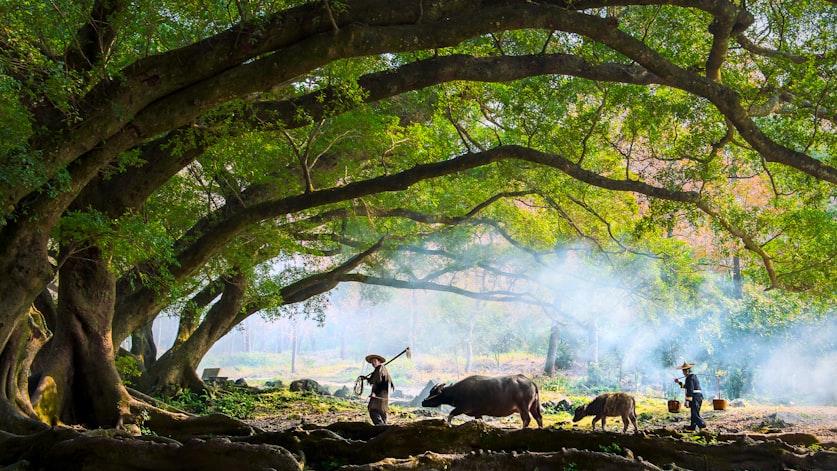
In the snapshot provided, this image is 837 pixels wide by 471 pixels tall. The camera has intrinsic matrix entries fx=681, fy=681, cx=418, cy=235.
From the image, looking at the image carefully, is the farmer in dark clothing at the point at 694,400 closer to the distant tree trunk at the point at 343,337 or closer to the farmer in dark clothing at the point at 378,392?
the farmer in dark clothing at the point at 378,392

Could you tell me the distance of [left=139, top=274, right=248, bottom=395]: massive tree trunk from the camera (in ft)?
50.7

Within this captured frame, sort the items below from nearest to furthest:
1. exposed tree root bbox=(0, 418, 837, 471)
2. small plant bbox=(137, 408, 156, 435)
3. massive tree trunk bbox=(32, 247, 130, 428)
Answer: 1. exposed tree root bbox=(0, 418, 837, 471)
2. small plant bbox=(137, 408, 156, 435)
3. massive tree trunk bbox=(32, 247, 130, 428)

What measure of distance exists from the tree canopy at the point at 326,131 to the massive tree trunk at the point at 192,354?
336 mm

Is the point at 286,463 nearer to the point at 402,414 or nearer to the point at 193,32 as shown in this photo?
the point at 193,32

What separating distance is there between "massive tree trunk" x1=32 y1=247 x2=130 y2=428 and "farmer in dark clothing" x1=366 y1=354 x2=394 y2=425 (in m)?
3.99

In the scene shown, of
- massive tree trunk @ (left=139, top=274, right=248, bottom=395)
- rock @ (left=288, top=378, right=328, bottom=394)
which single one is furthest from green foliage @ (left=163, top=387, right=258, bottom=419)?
rock @ (left=288, top=378, right=328, bottom=394)

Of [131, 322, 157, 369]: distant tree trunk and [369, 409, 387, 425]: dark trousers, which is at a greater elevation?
[131, 322, 157, 369]: distant tree trunk

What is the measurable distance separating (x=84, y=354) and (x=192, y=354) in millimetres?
6890

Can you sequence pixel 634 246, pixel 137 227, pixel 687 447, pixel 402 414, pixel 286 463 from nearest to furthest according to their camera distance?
1. pixel 286 463
2. pixel 687 447
3. pixel 137 227
4. pixel 402 414
5. pixel 634 246

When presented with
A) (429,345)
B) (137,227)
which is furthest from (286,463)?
(429,345)

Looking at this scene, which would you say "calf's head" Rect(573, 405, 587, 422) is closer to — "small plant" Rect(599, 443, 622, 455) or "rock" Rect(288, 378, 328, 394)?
"small plant" Rect(599, 443, 622, 455)

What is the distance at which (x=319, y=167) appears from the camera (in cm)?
→ 1346

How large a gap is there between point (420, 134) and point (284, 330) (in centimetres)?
4386

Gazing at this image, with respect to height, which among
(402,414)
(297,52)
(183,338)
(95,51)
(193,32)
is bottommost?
(402,414)
